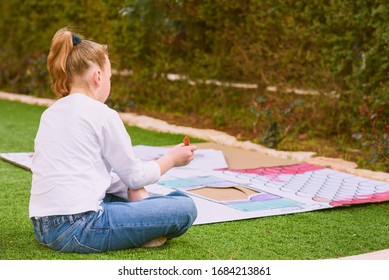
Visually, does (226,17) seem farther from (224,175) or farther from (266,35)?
(224,175)

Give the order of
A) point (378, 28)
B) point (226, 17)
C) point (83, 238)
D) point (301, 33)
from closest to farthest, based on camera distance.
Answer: point (83, 238), point (378, 28), point (301, 33), point (226, 17)

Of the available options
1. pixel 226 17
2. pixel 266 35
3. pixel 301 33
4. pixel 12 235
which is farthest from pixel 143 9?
pixel 12 235

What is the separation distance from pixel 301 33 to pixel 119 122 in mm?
3994

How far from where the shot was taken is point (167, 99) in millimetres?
9125

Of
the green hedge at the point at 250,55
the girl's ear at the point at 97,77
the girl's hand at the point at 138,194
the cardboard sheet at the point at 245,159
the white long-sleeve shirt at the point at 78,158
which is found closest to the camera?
the white long-sleeve shirt at the point at 78,158

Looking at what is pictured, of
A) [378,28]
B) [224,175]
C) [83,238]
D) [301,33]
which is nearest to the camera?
[83,238]

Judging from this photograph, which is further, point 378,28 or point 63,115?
point 378,28

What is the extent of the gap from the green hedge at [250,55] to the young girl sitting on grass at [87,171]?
2.93 metres

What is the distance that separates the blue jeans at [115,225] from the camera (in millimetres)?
3396

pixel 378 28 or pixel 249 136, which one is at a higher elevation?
pixel 378 28

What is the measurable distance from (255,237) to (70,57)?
4.25 ft

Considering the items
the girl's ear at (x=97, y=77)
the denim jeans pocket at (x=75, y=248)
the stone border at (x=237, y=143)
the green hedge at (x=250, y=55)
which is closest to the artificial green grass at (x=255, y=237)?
the denim jeans pocket at (x=75, y=248)

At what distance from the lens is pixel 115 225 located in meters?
3.42

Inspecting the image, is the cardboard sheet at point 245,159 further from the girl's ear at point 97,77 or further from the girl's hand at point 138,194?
the girl's ear at point 97,77
